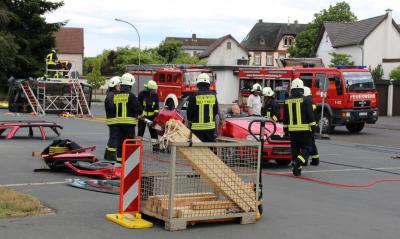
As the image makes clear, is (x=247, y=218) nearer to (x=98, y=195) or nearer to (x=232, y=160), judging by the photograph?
(x=232, y=160)

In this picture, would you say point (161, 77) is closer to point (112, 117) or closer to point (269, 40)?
point (112, 117)

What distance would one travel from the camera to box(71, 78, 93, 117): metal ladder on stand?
3050 centimetres

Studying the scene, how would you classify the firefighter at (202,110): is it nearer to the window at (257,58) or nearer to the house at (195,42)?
the window at (257,58)

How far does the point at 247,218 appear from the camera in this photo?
23.7ft

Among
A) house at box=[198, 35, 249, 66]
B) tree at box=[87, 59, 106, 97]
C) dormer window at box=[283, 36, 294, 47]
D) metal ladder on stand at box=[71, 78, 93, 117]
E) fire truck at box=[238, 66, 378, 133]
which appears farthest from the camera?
dormer window at box=[283, 36, 294, 47]

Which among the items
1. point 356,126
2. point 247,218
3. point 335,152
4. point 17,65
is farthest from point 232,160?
point 17,65

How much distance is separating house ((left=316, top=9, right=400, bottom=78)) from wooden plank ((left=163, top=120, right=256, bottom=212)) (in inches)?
1868

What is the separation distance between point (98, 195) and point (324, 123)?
57.6ft

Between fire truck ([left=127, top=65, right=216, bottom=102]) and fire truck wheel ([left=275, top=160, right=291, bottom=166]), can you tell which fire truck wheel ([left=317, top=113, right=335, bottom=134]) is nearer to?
fire truck ([left=127, top=65, right=216, bottom=102])

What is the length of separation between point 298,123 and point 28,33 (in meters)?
41.4

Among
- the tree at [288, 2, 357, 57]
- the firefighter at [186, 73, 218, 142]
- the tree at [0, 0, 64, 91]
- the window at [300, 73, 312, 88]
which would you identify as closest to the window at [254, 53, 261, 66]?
the tree at [288, 2, 357, 57]

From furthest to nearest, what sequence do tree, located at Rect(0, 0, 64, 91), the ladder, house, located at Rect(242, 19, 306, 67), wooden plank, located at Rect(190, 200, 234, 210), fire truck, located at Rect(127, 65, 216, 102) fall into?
1. house, located at Rect(242, 19, 306, 67)
2. tree, located at Rect(0, 0, 64, 91)
3. fire truck, located at Rect(127, 65, 216, 102)
4. the ladder
5. wooden plank, located at Rect(190, 200, 234, 210)

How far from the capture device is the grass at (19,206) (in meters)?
7.14

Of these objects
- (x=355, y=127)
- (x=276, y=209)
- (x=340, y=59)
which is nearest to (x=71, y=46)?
(x=340, y=59)
